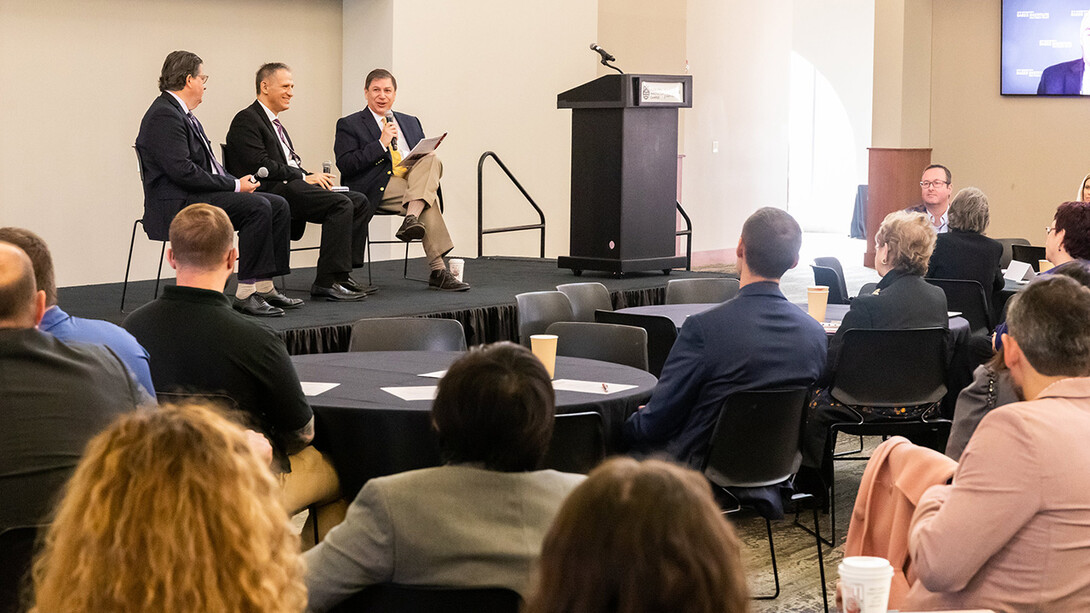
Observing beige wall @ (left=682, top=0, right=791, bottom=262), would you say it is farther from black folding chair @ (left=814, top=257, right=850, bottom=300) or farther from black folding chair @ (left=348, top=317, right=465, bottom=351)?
black folding chair @ (left=348, top=317, right=465, bottom=351)

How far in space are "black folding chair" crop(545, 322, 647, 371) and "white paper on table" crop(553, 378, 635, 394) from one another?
65 centimetres

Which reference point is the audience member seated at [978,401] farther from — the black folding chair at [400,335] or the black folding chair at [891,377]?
the black folding chair at [400,335]

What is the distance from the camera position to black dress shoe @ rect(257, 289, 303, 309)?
20.5 feet

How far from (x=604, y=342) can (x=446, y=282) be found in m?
2.54

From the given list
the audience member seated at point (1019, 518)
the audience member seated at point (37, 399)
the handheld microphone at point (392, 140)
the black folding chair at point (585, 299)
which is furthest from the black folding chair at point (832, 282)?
the audience member seated at point (37, 399)

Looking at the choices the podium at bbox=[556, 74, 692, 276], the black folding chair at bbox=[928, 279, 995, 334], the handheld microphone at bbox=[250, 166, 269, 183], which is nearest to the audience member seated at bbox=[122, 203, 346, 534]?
the handheld microphone at bbox=[250, 166, 269, 183]

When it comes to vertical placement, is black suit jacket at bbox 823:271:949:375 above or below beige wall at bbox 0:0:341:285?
below

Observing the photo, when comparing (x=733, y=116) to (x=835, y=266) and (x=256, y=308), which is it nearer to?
(x=835, y=266)

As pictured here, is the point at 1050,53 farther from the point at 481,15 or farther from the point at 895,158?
the point at 481,15

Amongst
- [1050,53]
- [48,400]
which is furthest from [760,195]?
[48,400]

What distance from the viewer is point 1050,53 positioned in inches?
411

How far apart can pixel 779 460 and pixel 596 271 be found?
4.33m

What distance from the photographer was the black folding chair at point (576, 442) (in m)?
3.31

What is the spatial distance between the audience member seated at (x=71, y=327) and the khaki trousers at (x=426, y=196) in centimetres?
386
